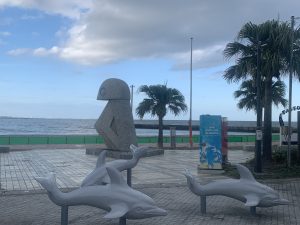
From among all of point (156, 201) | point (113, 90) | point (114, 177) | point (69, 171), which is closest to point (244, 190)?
point (156, 201)

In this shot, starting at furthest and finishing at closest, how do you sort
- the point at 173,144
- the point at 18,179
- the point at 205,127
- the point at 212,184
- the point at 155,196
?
the point at 173,144 → the point at 205,127 → the point at 18,179 → the point at 155,196 → the point at 212,184

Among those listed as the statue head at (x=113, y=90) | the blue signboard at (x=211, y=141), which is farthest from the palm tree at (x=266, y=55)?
the statue head at (x=113, y=90)

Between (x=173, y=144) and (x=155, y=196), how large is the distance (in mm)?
21860

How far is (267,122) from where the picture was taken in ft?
65.5

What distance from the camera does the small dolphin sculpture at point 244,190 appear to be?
393 inches

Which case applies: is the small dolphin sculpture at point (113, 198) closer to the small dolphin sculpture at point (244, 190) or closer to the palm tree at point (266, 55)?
the small dolphin sculpture at point (244, 190)

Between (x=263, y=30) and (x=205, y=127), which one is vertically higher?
(x=263, y=30)

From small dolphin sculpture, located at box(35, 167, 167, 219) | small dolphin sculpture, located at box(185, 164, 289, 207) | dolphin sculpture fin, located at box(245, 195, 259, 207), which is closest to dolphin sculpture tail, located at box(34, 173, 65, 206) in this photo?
small dolphin sculpture, located at box(35, 167, 167, 219)

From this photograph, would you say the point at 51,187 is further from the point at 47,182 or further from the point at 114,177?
the point at 114,177

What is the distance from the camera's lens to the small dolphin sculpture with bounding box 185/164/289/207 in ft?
32.8

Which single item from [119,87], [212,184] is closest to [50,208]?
[212,184]

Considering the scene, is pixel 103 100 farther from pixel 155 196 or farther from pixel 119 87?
pixel 155 196

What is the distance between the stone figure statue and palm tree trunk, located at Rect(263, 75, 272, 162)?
24.9ft

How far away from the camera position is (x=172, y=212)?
1062cm
